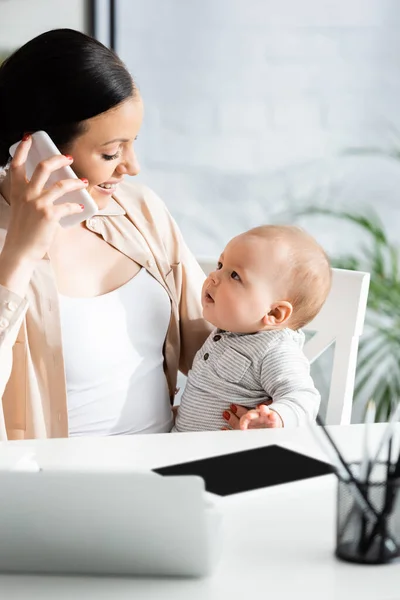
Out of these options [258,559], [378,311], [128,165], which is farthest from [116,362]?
[378,311]

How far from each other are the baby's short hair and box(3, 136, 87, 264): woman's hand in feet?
1.43

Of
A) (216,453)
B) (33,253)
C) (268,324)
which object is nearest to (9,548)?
(216,453)

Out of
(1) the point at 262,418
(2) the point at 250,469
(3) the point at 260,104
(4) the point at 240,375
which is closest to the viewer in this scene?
(2) the point at 250,469

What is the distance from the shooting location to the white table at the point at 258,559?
844 mm

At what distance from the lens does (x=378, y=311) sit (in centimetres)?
296

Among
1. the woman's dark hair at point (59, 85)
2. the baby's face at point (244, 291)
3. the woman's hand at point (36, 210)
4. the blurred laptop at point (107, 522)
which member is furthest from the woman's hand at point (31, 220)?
the blurred laptop at point (107, 522)

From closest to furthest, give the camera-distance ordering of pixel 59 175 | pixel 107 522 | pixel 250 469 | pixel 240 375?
pixel 107 522 < pixel 250 469 < pixel 59 175 < pixel 240 375

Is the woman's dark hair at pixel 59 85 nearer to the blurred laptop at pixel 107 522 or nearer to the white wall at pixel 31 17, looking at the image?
the blurred laptop at pixel 107 522

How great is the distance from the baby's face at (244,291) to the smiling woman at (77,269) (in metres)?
0.13

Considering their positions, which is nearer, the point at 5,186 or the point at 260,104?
the point at 5,186

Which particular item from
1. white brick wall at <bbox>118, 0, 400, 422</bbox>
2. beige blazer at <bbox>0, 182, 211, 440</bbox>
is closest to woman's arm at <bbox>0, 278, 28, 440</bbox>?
beige blazer at <bbox>0, 182, 211, 440</bbox>

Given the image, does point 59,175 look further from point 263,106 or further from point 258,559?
point 263,106

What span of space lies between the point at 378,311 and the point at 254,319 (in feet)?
3.97

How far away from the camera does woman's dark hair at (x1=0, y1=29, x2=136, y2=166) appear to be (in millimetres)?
1725
